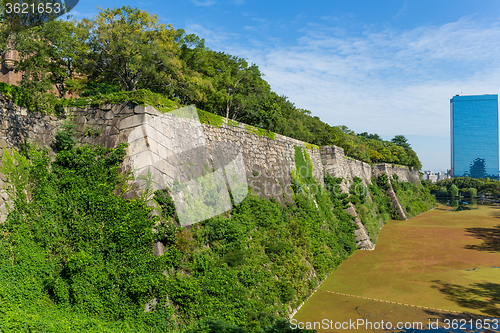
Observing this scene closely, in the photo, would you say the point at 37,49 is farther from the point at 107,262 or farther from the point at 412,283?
the point at 412,283

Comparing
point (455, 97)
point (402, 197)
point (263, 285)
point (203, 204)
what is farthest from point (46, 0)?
point (455, 97)

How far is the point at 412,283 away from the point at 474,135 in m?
150

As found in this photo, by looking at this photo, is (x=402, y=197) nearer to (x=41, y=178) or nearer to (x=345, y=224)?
(x=345, y=224)

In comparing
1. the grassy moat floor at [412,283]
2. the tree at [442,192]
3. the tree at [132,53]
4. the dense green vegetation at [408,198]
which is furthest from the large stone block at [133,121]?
the tree at [442,192]

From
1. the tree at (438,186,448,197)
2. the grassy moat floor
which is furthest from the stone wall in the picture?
the tree at (438,186,448,197)

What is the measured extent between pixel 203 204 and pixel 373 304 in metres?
5.86

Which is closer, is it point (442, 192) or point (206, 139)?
point (206, 139)

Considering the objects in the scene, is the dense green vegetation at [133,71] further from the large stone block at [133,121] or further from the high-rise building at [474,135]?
the high-rise building at [474,135]

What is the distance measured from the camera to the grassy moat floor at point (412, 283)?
25.3ft

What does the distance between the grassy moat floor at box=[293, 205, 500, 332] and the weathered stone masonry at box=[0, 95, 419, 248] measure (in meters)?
2.60

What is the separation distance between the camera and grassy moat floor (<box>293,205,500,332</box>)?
7.73m

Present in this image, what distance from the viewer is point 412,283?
32.6 ft

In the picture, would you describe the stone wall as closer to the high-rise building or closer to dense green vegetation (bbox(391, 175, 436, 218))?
dense green vegetation (bbox(391, 175, 436, 218))

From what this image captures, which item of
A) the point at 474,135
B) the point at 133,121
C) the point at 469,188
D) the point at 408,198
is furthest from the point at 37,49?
the point at 474,135
